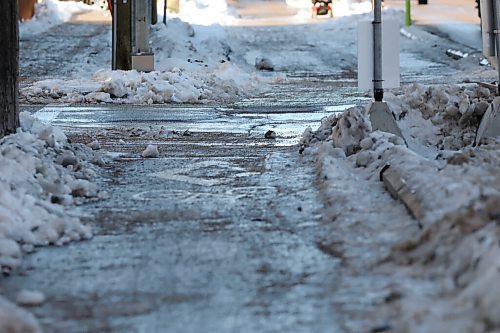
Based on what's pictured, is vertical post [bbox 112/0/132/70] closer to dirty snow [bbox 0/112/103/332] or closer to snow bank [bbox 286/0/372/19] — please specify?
dirty snow [bbox 0/112/103/332]

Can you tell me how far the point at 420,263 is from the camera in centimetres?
550

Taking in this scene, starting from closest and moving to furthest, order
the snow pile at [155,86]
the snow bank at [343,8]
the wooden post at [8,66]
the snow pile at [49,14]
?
the wooden post at [8,66]
the snow pile at [155,86]
the snow pile at [49,14]
the snow bank at [343,8]

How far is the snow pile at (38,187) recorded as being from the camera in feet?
21.3

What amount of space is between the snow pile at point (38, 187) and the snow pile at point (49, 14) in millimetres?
24019

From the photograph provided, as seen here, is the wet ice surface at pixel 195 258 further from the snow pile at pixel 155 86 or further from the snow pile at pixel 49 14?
the snow pile at pixel 49 14

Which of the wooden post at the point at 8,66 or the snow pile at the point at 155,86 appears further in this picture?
the snow pile at the point at 155,86

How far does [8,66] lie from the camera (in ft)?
30.3

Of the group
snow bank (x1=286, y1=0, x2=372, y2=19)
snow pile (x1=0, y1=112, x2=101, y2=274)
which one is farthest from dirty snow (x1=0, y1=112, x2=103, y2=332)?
snow bank (x1=286, y1=0, x2=372, y2=19)

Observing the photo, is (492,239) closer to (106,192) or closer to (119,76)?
(106,192)

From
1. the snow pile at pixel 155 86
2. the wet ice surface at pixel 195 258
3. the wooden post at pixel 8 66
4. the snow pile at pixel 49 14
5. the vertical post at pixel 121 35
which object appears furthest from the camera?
the snow pile at pixel 49 14

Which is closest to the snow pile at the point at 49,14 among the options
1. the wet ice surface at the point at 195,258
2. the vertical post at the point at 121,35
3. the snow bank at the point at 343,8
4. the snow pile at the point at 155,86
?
the snow bank at the point at 343,8

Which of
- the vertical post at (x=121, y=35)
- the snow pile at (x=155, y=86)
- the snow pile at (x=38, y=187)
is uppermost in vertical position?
the vertical post at (x=121, y=35)

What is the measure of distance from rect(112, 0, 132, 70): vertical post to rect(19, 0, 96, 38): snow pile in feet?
33.6

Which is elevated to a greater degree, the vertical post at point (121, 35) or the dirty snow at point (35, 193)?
the vertical post at point (121, 35)
